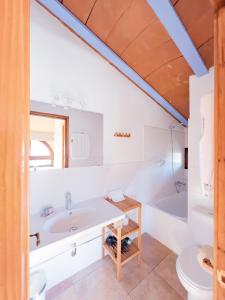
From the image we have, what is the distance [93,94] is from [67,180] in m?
1.06

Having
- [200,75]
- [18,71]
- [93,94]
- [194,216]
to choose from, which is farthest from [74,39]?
[194,216]

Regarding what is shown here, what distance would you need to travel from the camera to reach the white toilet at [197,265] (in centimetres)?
101

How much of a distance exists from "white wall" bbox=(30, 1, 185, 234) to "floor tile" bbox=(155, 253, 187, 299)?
2.71ft

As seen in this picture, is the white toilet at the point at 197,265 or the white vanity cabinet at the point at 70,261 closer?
the white toilet at the point at 197,265

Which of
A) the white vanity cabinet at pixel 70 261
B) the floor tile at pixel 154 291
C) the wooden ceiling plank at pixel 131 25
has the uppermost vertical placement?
the wooden ceiling plank at pixel 131 25

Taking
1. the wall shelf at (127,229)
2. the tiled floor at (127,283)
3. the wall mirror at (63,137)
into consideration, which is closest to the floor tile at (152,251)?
the tiled floor at (127,283)

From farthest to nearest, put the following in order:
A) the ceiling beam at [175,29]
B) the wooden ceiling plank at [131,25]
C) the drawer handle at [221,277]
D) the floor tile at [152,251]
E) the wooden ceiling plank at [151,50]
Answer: the floor tile at [152,251], the wooden ceiling plank at [151,50], the wooden ceiling plank at [131,25], the ceiling beam at [175,29], the drawer handle at [221,277]

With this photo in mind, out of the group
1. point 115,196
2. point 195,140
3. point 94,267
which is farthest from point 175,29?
point 94,267

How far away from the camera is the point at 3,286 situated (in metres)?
0.30

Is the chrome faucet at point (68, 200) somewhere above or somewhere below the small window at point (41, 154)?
below

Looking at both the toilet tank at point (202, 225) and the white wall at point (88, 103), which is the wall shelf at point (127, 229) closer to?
the white wall at point (88, 103)

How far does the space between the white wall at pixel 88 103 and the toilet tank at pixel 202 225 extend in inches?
32.0

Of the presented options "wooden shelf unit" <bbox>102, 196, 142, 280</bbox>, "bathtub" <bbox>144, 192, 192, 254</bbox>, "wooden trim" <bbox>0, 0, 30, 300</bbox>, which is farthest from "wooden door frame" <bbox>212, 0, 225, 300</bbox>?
"bathtub" <bbox>144, 192, 192, 254</bbox>

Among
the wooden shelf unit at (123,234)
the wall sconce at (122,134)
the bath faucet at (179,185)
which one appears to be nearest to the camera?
the wooden shelf unit at (123,234)
